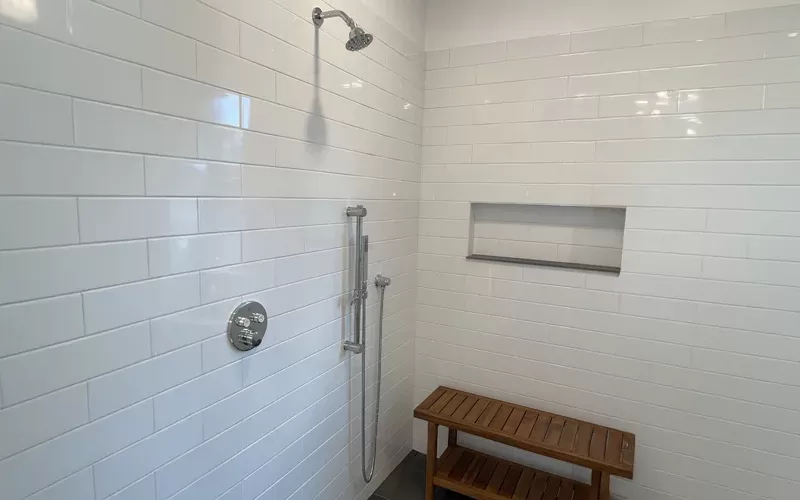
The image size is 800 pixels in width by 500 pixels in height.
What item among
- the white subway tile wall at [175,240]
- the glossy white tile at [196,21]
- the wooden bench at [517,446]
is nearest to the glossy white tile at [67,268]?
the white subway tile wall at [175,240]

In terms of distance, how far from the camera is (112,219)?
0.97 m

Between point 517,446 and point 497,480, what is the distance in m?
0.31

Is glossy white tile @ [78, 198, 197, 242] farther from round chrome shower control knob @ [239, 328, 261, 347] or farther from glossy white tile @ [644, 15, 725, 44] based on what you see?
glossy white tile @ [644, 15, 725, 44]

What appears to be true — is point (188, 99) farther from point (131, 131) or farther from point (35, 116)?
point (35, 116)

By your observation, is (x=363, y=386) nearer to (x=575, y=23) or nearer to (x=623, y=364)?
(x=623, y=364)

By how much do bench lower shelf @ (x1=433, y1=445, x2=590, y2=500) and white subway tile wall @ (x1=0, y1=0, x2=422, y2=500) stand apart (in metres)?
0.59

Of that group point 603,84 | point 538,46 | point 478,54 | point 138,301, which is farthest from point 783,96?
point 138,301

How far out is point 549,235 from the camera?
2268mm

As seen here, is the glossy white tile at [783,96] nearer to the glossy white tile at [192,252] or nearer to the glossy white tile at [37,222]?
the glossy white tile at [192,252]

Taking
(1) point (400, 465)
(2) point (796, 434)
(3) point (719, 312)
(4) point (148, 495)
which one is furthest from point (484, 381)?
(4) point (148, 495)

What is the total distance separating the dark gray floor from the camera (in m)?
2.22

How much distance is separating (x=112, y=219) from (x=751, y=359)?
7.75ft

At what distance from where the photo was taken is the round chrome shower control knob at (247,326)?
1304mm

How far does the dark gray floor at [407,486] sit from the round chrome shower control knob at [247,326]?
1.33 meters
